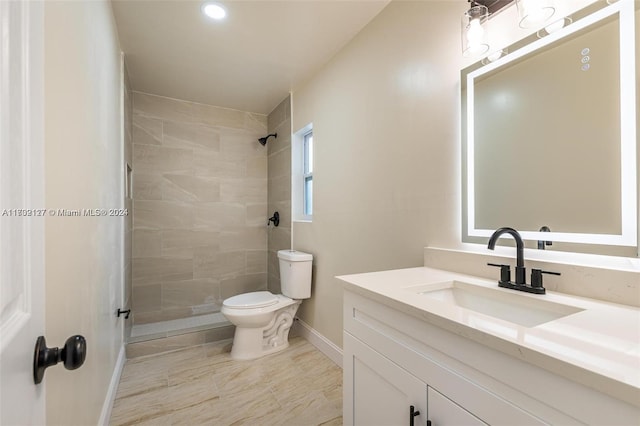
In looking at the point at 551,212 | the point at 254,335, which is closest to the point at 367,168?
the point at 551,212

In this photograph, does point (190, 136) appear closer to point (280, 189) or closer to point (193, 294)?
point (280, 189)

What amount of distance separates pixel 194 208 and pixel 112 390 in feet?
5.85

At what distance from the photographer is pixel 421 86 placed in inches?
62.0

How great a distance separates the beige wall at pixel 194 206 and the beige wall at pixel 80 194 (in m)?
1.14

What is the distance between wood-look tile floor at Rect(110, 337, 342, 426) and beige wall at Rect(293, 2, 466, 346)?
38 centimetres

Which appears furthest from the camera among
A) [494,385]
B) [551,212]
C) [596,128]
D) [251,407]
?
[251,407]

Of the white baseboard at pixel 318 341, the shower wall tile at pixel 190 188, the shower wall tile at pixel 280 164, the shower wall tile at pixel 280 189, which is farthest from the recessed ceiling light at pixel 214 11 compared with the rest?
the white baseboard at pixel 318 341

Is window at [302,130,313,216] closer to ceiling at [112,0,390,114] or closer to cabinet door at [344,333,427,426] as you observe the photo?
ceiling at [112,0,390,114]

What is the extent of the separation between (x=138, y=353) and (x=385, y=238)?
88.0 inches

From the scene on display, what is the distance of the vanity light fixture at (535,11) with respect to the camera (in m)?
1.06

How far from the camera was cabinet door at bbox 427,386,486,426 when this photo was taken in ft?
2.36

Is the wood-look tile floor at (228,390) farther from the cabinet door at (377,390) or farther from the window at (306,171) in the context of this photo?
the window at (306,171)

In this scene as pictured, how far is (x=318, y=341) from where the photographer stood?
8.16 ft

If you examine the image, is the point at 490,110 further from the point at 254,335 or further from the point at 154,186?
the point at 154,186
